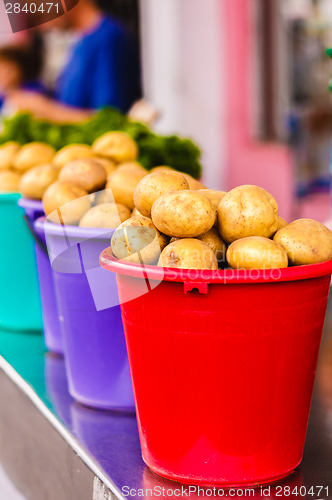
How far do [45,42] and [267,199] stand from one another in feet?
16.4

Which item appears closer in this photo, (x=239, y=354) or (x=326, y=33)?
(x=239, y=354)

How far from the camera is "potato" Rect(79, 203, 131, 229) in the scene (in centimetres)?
133

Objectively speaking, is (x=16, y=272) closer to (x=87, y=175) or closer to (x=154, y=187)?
(x=87, y=175)

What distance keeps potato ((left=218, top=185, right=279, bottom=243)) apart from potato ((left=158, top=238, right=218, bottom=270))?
0.07m

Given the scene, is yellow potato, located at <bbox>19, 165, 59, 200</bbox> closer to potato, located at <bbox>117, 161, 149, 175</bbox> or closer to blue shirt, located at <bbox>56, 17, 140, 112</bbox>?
potato, located at <bbox>117, 161, 149, 175</bbox>

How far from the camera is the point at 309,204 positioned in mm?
5359

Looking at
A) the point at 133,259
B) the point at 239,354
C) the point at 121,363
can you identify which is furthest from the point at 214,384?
the point at 121,363

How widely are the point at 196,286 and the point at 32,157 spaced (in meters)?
1.15

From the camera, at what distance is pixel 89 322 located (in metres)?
1.39

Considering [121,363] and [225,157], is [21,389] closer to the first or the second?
[121,363]

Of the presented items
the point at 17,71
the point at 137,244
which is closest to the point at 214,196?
the point at 137,244

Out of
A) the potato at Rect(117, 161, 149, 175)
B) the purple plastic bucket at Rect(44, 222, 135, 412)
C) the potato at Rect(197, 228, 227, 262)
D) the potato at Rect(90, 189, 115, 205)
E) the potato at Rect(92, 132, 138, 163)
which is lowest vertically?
the purple plastic bucket at Rect(44, 222, 135, 412)

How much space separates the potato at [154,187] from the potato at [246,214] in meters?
0.11

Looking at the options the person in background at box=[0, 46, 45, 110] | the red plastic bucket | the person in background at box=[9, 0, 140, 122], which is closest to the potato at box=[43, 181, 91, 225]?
the red plastic bucket
